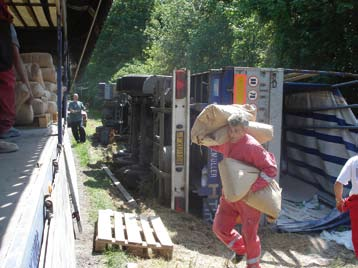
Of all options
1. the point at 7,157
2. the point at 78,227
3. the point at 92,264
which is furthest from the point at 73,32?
the point at 7,157

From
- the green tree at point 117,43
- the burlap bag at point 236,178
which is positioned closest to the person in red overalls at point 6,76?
the burlap bag at point 236,178

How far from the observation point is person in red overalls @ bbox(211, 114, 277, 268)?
4.27 m

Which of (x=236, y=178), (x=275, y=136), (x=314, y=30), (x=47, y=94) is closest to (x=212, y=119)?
(x=236, y=178)

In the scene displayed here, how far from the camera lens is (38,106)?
17.6 ft

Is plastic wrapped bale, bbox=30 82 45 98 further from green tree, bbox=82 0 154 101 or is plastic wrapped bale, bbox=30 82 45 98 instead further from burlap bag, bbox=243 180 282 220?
green tree, bbox=82 0 154 101

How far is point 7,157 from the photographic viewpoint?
352cm

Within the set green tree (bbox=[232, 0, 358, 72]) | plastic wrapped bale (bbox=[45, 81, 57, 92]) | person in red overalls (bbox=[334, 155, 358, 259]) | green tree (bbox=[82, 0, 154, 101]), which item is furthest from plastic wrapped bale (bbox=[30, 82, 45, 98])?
green tree (bbox=[82, 0, 154, 101])

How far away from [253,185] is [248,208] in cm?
27

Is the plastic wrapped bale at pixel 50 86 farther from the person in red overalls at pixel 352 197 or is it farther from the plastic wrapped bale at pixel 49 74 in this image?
the person in red overalls at pixel 352 197

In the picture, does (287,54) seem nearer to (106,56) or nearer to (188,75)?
(188,75)

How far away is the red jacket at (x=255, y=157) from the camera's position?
4.27m

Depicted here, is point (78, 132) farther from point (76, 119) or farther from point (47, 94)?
point (47, 94)

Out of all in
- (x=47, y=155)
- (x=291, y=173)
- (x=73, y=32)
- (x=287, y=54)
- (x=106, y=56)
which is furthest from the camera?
(x=106, y=56)

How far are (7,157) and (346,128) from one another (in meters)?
5.88
